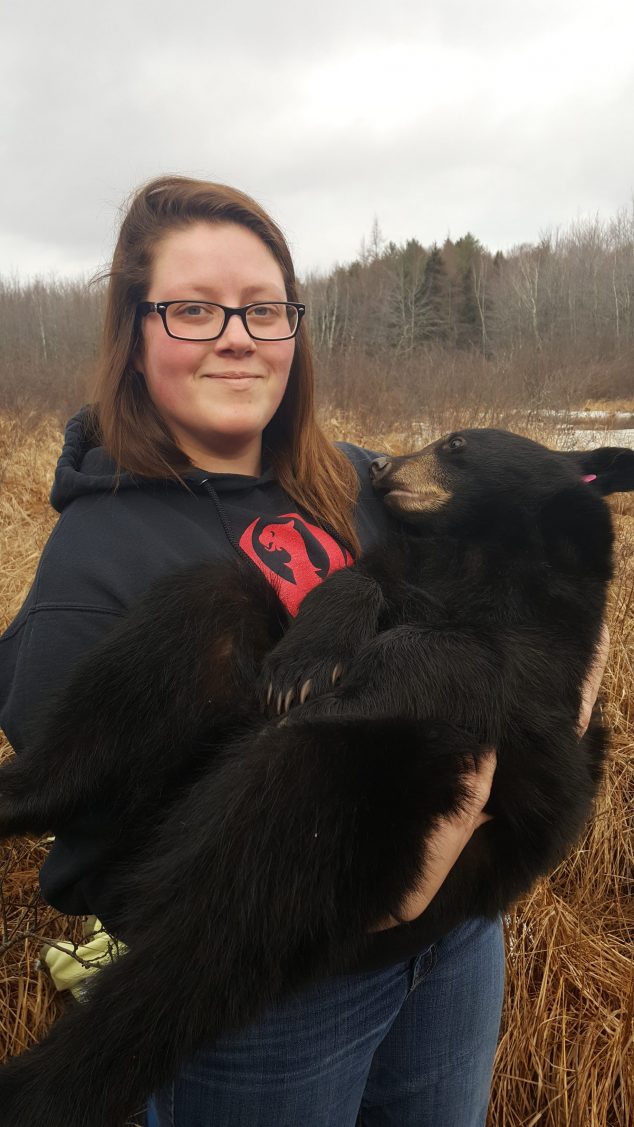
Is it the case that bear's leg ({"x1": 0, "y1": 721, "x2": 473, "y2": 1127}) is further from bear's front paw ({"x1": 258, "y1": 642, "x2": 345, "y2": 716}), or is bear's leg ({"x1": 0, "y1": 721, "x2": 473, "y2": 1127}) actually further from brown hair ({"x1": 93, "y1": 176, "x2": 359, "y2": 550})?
brown hair ({"x1": 93, "y1": 176, "x2": 359, "y2": 550})

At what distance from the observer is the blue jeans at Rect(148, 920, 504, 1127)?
142cm

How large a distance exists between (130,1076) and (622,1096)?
2.48m

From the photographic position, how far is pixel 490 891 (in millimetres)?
1584

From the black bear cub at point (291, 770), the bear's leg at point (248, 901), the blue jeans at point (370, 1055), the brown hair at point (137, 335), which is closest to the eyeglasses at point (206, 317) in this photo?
the brown hair at point (137, 335)

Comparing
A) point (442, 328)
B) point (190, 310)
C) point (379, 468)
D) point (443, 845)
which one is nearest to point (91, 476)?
point (190, 310)

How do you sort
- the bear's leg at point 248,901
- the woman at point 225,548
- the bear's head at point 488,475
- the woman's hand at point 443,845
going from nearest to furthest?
the bear's leg at point 248,901
the woman's hand at point 443,845
the woman at point 225,548
the bear's head at point 488,475

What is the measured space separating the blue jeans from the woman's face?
4.59 feet

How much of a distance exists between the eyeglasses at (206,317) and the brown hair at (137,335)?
0.34 ft

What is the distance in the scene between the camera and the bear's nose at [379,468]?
7.73 ft

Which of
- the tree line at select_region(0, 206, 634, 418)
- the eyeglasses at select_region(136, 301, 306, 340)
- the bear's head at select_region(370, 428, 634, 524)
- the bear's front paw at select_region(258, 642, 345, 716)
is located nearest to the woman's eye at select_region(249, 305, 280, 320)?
the eyeglasses at select_region(136, 301, 306, 340)

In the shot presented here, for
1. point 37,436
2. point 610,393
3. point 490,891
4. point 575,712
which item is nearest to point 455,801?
point 490,891

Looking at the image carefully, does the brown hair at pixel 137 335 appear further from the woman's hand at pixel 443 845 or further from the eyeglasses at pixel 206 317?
the woman's hand at pixel 443 845

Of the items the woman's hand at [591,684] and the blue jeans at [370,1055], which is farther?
the woman's hand at [591,684]

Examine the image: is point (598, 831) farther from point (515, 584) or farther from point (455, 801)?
point (455, 801)
